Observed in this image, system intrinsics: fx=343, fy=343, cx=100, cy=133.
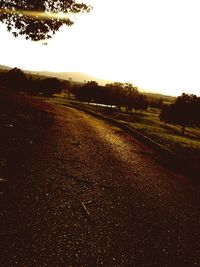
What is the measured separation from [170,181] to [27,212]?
6617mm

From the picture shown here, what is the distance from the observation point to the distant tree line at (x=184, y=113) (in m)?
81.8

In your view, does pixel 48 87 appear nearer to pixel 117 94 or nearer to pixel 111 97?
pixel 111 97

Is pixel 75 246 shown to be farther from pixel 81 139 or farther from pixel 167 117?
pixel 167 117

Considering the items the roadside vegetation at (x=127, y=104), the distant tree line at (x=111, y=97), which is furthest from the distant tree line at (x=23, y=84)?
the distant tree line at (x=111, y=97)

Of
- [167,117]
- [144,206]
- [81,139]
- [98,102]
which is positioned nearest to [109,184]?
[144,206]

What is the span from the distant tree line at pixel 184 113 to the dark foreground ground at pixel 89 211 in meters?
70.2

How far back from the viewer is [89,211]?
25.9 feet

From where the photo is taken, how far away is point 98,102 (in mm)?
130750

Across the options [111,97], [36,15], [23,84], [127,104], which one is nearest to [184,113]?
[127,104]

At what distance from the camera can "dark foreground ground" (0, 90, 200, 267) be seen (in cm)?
598

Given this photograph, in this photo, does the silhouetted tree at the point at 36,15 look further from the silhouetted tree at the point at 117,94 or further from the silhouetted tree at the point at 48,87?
the silhouetted tree at the point at 117,94

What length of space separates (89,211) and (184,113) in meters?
77.7

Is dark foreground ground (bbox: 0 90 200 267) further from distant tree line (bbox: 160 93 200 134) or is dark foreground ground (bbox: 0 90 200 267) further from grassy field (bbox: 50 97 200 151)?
distant tree line (bbox: 160 93 200 134)

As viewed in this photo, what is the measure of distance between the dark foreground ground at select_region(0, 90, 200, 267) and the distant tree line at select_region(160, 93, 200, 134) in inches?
2762
